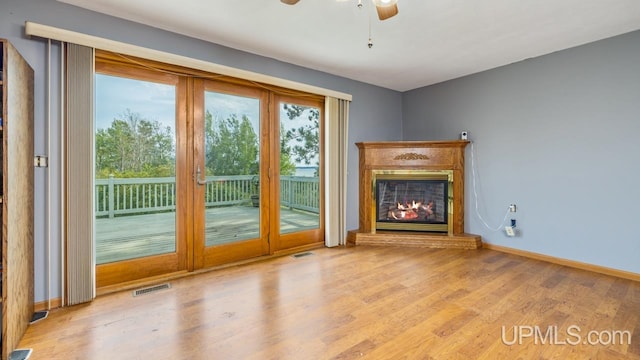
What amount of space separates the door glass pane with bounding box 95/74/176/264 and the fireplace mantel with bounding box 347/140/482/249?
2521mm

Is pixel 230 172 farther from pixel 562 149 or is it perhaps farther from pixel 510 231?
pixel 562 149

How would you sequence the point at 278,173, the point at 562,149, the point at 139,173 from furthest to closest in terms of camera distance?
the point at 278,173
the point at 562,149
the point at 139,173

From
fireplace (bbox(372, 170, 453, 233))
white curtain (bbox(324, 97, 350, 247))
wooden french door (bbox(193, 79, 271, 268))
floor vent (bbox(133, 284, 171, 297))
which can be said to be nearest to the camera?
floor vent (bbox(133, 284, 171, 297))

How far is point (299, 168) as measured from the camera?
12.8 ft

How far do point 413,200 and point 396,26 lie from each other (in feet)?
8.29

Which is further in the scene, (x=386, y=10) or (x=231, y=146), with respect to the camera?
(x=231, y=146)

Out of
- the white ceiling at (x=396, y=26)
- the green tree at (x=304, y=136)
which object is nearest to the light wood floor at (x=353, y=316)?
the green tree at (x=304, y=136)

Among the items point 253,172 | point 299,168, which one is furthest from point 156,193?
point 299,168

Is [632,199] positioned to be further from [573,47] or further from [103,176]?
[103,176]

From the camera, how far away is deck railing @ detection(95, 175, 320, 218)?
2.60 m

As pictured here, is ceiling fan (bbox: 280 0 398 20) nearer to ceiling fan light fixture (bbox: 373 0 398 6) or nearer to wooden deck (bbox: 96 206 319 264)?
ceiling fan light fixture (bbox: 373 0 398 6)

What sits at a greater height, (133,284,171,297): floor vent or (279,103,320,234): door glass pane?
(279,103,320,234): door glass pane

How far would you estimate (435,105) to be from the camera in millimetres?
4539

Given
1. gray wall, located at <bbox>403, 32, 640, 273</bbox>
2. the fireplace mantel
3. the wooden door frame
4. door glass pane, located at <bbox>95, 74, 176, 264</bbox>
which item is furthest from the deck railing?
gray wall, located at <bbox>403, 32, 640, 273</bbox>
